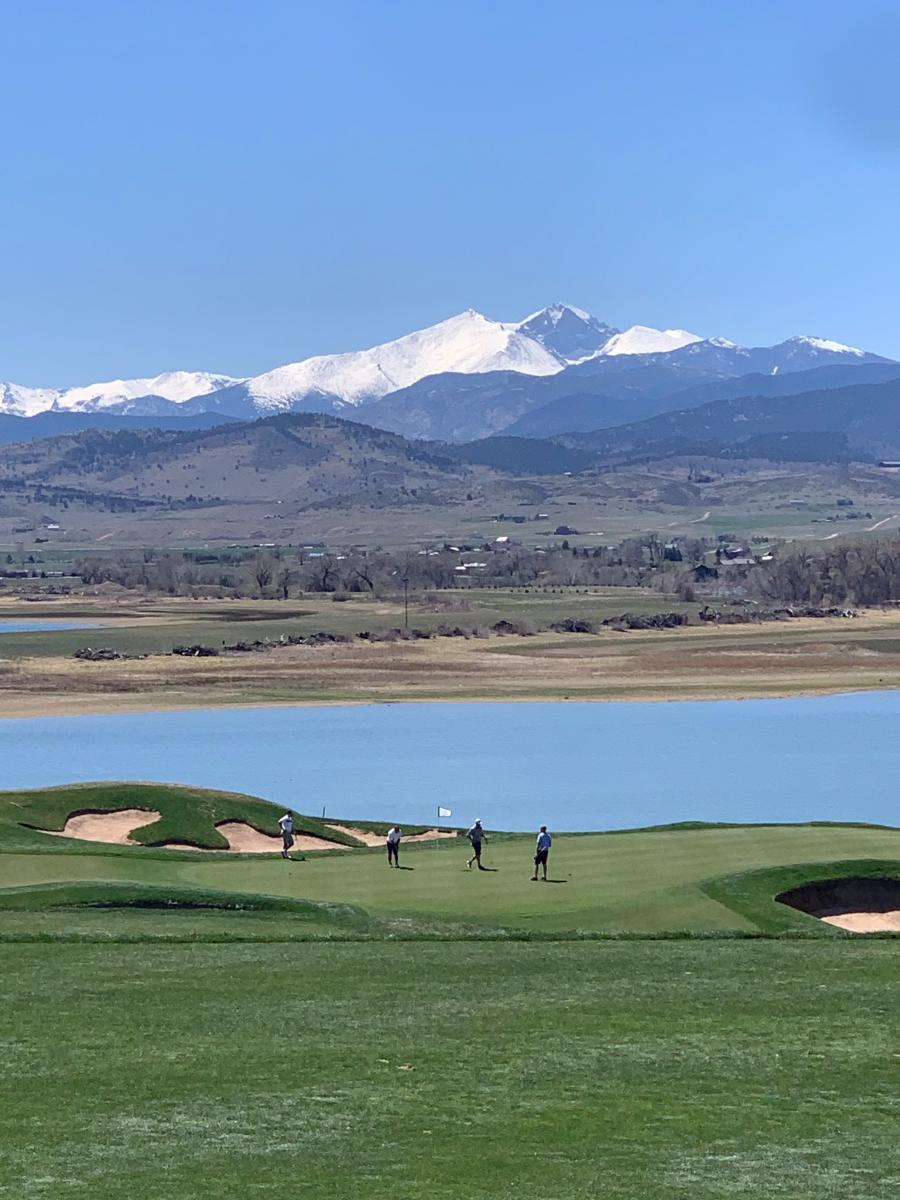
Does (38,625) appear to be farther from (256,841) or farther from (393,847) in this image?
(393,847)

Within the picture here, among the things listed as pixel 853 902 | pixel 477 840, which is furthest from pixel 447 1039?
pixel 853 902

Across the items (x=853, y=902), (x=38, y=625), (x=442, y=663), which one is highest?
(x=38, y=625)

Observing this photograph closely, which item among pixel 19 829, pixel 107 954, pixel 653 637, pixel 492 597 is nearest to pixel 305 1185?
pixel 107 954

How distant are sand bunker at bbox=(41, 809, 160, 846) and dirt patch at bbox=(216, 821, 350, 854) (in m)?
1.48

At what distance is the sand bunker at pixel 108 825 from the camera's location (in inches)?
1325

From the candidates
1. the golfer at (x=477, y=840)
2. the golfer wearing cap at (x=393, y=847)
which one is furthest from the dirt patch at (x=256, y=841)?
the golfer at (x=477, y=840)

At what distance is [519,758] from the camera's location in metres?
54.5

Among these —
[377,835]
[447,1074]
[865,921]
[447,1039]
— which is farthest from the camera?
[377,835]

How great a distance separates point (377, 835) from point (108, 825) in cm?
530

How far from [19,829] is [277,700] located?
131 ft

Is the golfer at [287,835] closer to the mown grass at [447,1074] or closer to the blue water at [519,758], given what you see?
the blue water at [519,758]

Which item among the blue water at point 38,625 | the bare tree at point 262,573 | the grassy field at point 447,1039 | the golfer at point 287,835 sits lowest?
the golfer at point 287,835

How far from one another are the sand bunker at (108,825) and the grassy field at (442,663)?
34.3 m

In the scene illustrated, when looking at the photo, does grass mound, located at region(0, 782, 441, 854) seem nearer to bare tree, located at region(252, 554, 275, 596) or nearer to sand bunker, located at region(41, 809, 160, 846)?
sand bunker, located at region(41, 809, 160, 846)
